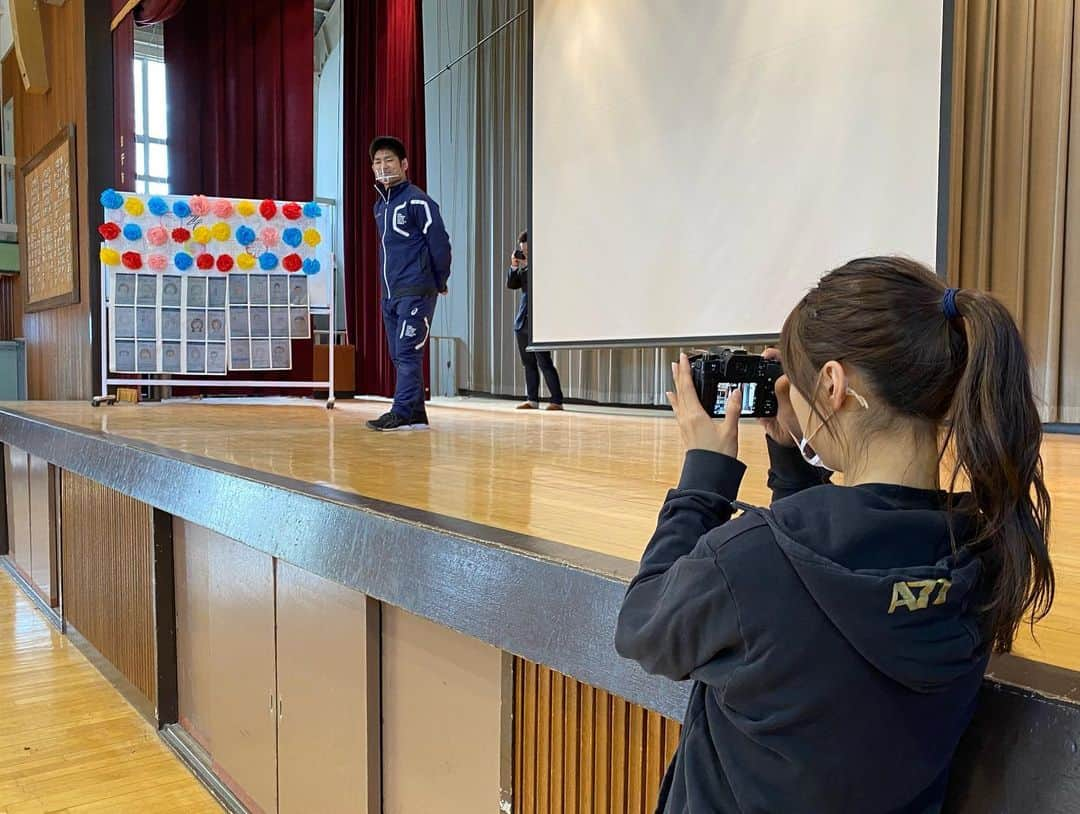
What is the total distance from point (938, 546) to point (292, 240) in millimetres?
4183

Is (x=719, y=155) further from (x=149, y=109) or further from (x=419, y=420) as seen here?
(x=149, y=109)

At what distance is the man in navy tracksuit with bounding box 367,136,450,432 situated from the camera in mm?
2949

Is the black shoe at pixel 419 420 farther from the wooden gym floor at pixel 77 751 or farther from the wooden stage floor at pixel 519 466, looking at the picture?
the wooden gym floor at pixel 77 751

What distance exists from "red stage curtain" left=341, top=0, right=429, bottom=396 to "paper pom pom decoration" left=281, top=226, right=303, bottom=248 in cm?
214

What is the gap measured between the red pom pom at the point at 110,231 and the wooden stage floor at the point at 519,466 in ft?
2.91

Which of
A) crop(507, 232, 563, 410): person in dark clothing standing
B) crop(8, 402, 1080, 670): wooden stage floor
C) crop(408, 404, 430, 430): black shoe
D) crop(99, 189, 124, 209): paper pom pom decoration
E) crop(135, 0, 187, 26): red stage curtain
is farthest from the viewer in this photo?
crop(507, 232, 563, 410): person in dark clothing standing

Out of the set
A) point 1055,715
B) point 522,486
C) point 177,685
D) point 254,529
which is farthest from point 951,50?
point 177,685

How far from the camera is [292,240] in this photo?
4332mm

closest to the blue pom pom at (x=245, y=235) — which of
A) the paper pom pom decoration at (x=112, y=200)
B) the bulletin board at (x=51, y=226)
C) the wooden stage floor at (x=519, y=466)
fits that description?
the paper pom pom decoration at (x=112, y=200)

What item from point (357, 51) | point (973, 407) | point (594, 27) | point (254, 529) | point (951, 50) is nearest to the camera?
point (973, 407)

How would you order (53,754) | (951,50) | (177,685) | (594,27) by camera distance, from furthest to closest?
(594,27) < (951,50) < (177,685) < (53,754)

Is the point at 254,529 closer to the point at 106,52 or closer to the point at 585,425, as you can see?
the point at 585,425

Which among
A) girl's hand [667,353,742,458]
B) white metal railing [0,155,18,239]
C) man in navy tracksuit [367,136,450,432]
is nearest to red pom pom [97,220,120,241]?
man in navy tracksuit [367,136,450,432]

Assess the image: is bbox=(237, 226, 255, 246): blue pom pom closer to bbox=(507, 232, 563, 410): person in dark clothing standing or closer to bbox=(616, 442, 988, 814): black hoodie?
bbox=(507, 232, 563, 410): person in dark clothing standing
